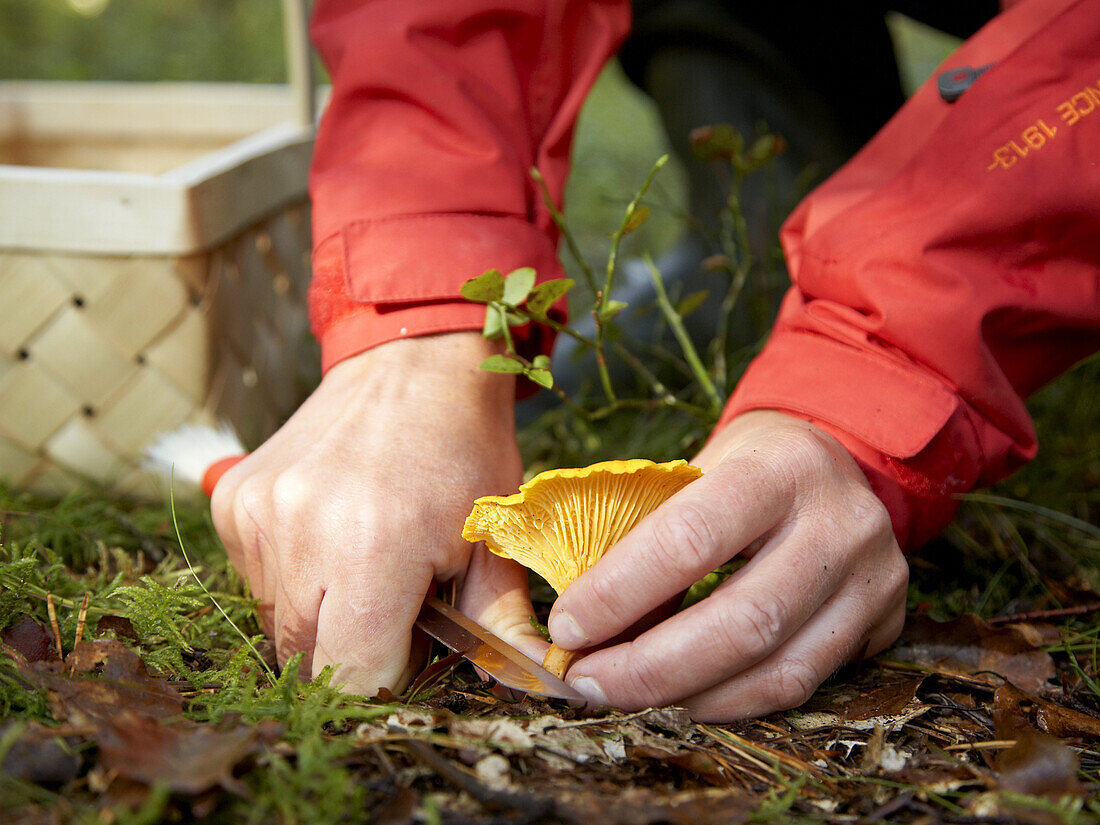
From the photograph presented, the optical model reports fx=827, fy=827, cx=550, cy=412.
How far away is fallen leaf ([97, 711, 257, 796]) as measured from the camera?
2.36ft

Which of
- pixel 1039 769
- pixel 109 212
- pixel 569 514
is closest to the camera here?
pixel 1039 769

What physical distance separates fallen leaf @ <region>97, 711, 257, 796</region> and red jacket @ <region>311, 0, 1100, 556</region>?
1.97 ft

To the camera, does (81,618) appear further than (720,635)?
Yes

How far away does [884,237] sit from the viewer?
1.16m

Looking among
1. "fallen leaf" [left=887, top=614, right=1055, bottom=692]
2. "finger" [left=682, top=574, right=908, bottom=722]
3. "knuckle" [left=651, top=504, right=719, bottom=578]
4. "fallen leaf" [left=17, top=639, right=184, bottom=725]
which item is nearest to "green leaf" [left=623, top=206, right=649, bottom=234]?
"knuckle" [left=651, top=504, right=719, bottom=578]

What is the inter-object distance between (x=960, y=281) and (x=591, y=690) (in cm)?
73

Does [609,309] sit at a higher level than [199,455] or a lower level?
higher

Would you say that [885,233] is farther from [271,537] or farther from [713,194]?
[713,194]

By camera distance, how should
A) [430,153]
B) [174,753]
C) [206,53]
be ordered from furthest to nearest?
[206,53] < [430,153] < [174,753]

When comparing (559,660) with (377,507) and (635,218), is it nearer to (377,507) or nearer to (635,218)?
(377,507)

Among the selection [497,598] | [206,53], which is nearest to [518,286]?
[497,598]

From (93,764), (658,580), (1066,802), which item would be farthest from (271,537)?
(1066,802)

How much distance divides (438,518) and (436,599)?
12cm

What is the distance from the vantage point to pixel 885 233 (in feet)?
3.83
